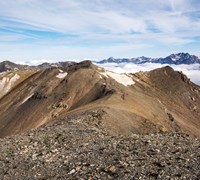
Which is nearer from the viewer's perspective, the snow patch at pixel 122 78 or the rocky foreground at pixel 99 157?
the rocky foreground at pixel 99 157

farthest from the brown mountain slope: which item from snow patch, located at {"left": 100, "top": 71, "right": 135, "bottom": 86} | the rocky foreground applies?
the rocky foreground

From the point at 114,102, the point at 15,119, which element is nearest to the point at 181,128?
the point at 114,102

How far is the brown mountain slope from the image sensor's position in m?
77.0

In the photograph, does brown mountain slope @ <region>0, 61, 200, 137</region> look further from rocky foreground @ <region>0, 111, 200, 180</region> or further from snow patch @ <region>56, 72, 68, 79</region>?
rocky foreground @ <region>0, 111, 200, 180</region>

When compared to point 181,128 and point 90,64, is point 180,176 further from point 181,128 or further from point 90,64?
point 90,64

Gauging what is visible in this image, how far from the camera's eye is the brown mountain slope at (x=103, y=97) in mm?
77000

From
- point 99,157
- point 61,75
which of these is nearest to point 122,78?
point 61,75

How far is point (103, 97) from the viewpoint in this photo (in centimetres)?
7650

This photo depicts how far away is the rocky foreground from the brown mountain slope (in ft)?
93.6

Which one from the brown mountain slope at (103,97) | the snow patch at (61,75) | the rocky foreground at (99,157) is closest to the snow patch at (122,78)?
the brown mountain slope at (103,97)

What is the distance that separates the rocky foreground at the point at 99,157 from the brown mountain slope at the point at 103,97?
28.5m

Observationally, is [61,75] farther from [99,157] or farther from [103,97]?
[99,157]

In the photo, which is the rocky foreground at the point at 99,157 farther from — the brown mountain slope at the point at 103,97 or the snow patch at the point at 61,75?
the snow patch at the point at 61,75

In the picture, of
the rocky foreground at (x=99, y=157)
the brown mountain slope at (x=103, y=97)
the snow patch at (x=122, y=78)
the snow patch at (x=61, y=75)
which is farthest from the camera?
the snow patch at (x=61, y=75)
